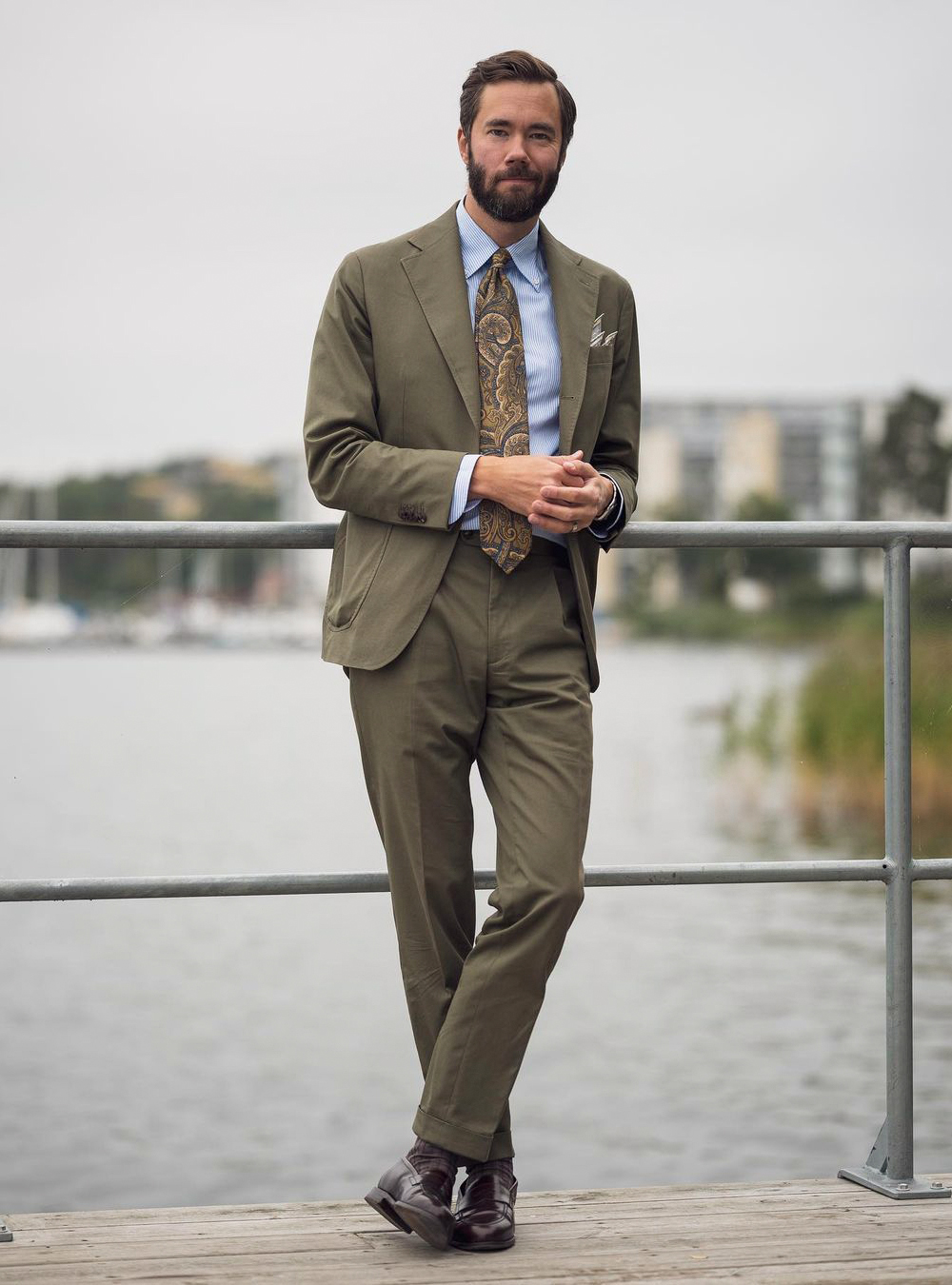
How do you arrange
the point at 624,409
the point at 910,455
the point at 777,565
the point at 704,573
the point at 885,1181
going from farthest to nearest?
1. the point at 910,455
2. the point at 704,573
3. the point at 777,565
4. the point at 885,1181
5. the point at 624,409

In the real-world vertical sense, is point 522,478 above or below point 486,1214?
above

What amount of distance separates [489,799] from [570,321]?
0.70 meters

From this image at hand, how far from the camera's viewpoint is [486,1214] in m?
2.39

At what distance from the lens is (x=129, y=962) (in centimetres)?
1410

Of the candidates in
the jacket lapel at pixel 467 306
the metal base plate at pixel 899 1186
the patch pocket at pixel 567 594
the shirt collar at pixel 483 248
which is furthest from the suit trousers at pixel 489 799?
the metal base plate at pixel 899 1186

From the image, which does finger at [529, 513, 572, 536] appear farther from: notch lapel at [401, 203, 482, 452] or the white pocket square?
the white pocket square

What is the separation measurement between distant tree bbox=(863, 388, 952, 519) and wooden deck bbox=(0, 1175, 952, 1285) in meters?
61.9

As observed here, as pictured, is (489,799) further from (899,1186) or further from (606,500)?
(899,1186)

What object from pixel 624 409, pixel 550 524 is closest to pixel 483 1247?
pixel 550 524

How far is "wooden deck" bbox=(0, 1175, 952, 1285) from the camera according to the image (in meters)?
2.28

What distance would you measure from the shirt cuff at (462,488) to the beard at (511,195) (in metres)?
0.36

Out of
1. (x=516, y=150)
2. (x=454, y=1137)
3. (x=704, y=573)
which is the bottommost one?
(x=454, y=1137)

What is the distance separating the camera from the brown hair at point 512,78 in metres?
2.45

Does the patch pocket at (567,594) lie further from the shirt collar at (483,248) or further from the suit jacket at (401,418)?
the shirt collar at (483,248)
